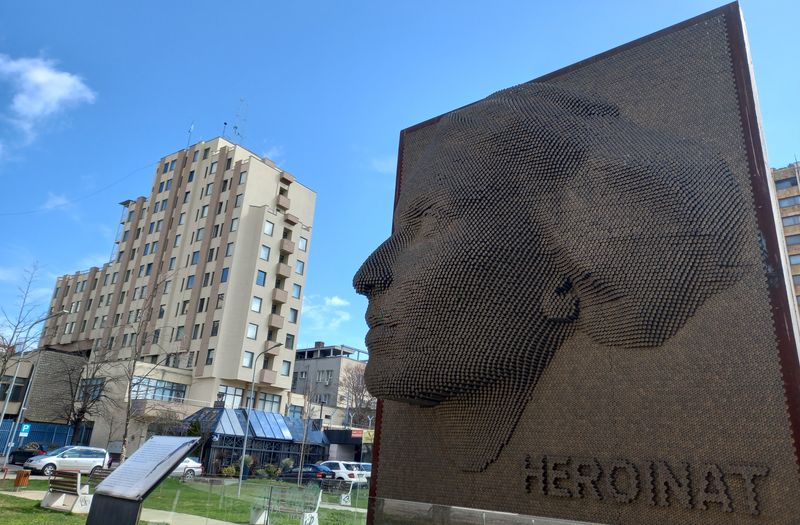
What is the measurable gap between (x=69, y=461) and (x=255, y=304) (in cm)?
2158

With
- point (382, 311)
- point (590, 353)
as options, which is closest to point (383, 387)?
point (382, 311)

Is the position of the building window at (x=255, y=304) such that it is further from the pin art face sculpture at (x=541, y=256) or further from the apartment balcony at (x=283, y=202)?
the pin art face sculpture at (x=541, y=256)

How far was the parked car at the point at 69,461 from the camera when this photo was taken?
23297mm

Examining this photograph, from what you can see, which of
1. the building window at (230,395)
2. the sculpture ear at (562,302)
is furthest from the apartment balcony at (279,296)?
the sculpture ear at (562,302)

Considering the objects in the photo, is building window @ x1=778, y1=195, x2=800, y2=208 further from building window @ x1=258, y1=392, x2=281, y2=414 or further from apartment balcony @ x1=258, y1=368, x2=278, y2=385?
building window @ x1=258, y1=392, x2=281, y2=414

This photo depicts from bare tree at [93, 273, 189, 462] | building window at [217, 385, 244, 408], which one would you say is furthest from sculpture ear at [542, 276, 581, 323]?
building window at [217, 385, 244, 408]

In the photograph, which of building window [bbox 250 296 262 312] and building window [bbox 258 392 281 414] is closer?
building window [bbox 250 296 262 312]

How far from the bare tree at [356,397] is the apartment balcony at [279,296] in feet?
40.7

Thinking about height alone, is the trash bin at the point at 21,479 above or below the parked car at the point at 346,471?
below

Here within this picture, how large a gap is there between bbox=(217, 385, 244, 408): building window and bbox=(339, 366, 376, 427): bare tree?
13327 millimetres

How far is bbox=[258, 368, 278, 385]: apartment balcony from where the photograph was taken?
43.4 m

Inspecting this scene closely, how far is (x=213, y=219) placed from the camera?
157 ft

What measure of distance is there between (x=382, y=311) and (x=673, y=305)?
5.31 m

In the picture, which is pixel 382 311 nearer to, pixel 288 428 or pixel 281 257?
pixel 288 428
